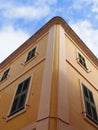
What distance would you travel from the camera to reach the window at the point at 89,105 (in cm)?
673

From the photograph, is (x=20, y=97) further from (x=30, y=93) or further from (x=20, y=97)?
A: (x=30, y=93)

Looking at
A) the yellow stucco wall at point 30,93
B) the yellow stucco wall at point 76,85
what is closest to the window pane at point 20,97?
the yellow stucco wall at point 30,93

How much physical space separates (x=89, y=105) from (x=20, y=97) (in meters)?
2.44

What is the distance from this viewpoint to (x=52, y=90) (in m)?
5.67

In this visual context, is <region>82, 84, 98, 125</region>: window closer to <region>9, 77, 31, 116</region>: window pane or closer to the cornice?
<region>9, 77, 31, 116</region>: window pane

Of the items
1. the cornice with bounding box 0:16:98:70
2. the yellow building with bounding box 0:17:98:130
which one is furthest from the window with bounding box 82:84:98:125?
the cornice with bounding box 0:16:98:70

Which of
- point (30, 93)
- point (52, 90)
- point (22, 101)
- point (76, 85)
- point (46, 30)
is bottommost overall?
point (52, 90)

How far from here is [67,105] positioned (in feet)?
18.7

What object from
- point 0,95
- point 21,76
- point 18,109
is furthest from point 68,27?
point 18,109

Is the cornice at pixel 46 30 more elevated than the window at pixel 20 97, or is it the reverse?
the cornice at pixel 46 30

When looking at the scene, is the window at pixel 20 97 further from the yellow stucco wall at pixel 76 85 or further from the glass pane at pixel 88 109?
the glass pane at pixel 88 109

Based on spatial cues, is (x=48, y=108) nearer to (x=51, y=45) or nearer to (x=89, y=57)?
(x=51, y=45)

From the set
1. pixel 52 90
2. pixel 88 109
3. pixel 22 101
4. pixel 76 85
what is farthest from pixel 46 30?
pixel 52 90

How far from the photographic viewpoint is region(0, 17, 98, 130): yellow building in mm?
5312
